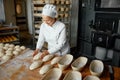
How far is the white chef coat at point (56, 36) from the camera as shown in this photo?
167cm

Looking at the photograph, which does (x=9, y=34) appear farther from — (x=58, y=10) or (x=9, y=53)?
(x=9, y=53)

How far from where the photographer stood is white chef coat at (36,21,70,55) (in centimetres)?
167

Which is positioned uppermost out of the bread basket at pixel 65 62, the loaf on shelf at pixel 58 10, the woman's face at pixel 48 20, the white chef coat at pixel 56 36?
the loaf on shelf at pixel 58 10

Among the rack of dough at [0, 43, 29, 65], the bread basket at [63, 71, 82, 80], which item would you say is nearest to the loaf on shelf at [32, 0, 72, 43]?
the rack of dough at [0, 43, 29, 65]

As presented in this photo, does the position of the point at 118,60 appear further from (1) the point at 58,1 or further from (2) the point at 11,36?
(2) the point at 11,36

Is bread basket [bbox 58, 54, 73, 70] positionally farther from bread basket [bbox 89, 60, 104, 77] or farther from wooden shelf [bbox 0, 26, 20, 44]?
wooden shelf [bbox 0, 26, 20, 44]

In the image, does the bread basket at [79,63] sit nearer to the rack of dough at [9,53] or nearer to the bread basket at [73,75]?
the bread basket at [73,75]

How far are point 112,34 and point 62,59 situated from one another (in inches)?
76.3

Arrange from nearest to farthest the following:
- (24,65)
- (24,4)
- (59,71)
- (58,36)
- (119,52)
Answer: (59,71) < (24,65) < (58,36) < (119,52) < (24,4)

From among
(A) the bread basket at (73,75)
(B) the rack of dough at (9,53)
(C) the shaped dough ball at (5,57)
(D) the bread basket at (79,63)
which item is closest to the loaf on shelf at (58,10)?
(B) the rack of dough at (9,53)

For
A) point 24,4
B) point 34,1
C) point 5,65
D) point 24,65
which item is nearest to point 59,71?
point 24,65

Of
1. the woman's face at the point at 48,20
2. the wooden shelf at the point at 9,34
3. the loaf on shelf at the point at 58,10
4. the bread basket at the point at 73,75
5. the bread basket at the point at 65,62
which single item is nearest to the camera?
the bread basket at the point at 73,75

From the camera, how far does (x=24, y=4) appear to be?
6.04 meters

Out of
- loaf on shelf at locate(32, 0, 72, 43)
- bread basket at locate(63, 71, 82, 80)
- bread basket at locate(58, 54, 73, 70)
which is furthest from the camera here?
loaf on shelf at locate(32, 0, 72, 43)
